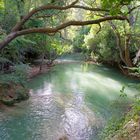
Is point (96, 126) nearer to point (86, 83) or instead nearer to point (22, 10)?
point (86, 83)

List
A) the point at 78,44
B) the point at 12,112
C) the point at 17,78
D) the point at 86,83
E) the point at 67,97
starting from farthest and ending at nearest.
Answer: the point at 78,44
the point at 86,83
the point at 67,97
the point at 17,78
the point at 12,112

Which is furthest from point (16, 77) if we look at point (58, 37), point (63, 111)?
point (58, 37)

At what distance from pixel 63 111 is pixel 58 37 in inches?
527

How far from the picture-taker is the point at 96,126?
12.6 m

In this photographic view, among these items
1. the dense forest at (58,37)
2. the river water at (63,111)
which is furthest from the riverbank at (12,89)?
the river water at (63,111)

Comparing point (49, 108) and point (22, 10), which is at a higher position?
point (22, 10)

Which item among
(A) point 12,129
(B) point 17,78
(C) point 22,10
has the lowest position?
(A) point 12,129

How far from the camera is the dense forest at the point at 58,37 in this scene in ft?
17.7

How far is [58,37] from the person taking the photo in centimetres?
2723

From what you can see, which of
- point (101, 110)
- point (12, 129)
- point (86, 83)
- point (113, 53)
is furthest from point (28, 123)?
point (113, 53)

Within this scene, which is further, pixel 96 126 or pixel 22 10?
pixel 22 10

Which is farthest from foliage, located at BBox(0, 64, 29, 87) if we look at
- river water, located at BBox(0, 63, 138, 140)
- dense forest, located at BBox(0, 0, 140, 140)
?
river water, located at BBox(0, 63, 138, 140)

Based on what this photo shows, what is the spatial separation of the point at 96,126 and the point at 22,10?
1375 centimetres

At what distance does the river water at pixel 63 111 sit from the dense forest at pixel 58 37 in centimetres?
74
